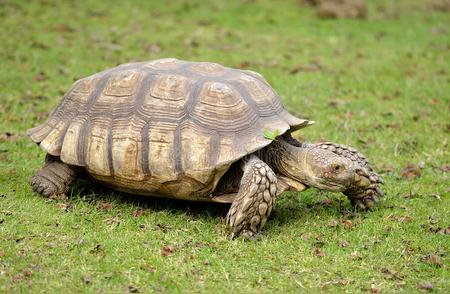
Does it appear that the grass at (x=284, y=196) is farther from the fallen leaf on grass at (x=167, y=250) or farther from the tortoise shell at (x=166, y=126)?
the tortoise shell at (x=166, y=126)

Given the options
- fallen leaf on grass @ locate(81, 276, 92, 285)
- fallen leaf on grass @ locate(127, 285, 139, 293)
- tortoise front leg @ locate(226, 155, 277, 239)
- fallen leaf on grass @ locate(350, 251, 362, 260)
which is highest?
tortoise front leg @ locate(226, 155, 277, 239)

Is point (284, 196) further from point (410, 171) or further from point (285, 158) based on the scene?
point (410, 171)

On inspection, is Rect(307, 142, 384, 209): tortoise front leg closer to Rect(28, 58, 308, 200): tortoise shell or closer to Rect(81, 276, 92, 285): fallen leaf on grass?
Rect(28, 58, 308, 200): tortoise shell

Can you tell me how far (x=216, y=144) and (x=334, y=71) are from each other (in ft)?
20.3

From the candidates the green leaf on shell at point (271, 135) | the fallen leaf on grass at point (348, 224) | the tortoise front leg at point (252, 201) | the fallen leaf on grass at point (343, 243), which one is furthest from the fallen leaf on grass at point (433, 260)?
the green leaf on shell at point (271, 135)

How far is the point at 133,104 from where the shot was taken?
610 centimetres

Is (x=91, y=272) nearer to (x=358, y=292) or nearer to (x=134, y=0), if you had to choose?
(x=358, y=292)

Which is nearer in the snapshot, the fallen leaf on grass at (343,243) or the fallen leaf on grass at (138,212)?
the fallen leaf on grass at (343,243)

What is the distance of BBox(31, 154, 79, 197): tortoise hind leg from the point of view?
6.32 meters

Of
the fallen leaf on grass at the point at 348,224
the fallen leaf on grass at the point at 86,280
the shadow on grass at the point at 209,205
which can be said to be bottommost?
the shadow on grass at the point at 209,205

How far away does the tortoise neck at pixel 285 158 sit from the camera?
6.12m

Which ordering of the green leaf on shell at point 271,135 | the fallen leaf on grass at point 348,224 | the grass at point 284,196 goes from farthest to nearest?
1. the fallen leaf on grass at point 348,224
2. the green leaf on shell at point 271,135
3. the grass at point 284,196

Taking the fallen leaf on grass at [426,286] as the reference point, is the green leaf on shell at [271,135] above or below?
above

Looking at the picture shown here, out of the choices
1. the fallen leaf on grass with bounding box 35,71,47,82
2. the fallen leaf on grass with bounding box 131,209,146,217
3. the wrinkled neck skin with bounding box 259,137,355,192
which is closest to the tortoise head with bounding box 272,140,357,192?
the wrinkled neck skin with bounding box 259,137,355,192
